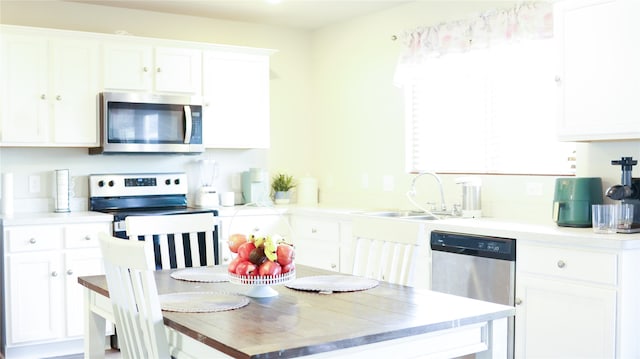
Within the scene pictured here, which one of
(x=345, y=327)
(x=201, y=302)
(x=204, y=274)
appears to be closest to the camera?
(x=345, y=327)

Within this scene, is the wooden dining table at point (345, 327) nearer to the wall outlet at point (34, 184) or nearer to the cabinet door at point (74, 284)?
the cabinet door at point (74, 284)

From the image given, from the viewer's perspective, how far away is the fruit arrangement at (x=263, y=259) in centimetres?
229

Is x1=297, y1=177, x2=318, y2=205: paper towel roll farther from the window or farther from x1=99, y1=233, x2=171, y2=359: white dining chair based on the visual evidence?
x1=99, y1=233, x2=171, y2=359: white dining chair

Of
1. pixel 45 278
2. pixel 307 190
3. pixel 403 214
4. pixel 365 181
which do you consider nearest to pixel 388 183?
pixel 365 181

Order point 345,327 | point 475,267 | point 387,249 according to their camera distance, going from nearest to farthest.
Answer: point 345,327 → point 387,249 → point 475,267

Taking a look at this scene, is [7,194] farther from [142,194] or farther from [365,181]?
[365,181]

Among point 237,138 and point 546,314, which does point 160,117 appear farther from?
point 546,314

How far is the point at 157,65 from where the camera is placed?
4.90m

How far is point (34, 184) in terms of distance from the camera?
4.75 metres

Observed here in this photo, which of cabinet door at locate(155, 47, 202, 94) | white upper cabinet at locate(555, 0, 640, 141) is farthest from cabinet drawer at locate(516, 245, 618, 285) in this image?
cabinet door at locate(155, 47, 202, 94)

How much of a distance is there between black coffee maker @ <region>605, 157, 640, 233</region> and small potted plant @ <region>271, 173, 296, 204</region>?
111 inches

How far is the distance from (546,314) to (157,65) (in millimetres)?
3085

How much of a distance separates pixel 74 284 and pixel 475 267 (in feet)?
8.01

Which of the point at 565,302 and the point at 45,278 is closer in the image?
the point at 565,302
